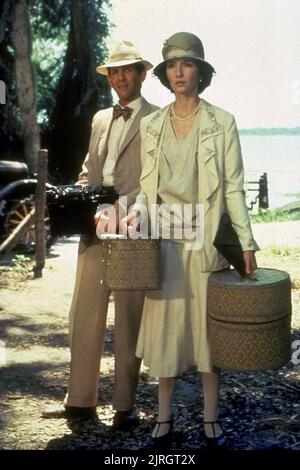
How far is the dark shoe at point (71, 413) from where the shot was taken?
14.3 ft

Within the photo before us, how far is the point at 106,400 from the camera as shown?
4.73 meters

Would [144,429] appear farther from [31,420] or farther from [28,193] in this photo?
[28,193]

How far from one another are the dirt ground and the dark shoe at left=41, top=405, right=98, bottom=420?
0.04 metres

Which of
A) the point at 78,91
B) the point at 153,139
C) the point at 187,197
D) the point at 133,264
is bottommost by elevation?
the point at 133,264

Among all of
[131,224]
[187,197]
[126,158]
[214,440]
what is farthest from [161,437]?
[126,158]

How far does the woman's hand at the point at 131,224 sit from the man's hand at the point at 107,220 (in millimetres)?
234

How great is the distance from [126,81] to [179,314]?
52.2 inches

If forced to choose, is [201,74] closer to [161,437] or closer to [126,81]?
[126,81]

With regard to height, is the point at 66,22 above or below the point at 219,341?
above

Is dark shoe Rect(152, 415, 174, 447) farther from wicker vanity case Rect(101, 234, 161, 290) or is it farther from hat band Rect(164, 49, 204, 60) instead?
hat band Rect(164, 49, 204, 60)

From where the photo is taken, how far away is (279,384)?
4.93m

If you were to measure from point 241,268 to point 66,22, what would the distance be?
18.0 m

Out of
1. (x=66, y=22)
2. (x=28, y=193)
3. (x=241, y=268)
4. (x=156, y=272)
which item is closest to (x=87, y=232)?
(x=156, y=272)

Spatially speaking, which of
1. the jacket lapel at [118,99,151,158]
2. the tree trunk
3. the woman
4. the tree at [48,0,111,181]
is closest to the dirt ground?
the woman
